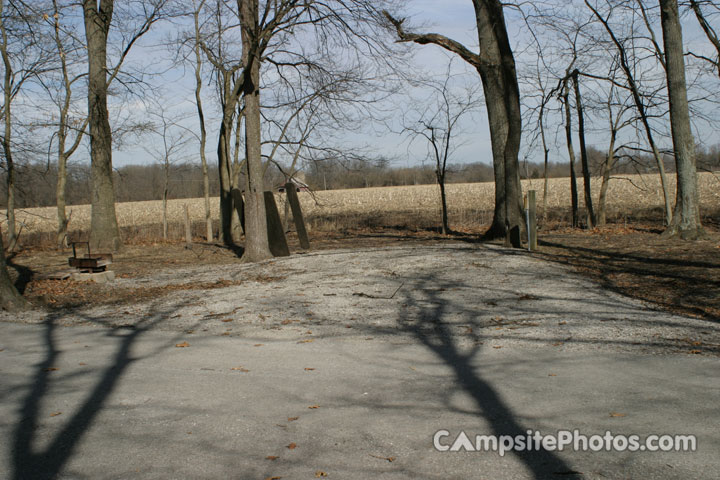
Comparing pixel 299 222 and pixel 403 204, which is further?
pixel 403 204

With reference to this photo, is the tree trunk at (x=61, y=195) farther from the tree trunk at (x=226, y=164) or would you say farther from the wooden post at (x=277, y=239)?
the wooden post at (x=277, y=239)

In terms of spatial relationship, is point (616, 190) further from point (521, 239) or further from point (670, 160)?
point (521, 239)

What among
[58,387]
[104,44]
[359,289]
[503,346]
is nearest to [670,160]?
[359,289]

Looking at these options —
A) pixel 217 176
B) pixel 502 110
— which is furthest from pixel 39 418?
pixel 217 176

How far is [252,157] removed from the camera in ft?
47.2

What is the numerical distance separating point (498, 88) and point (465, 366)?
12.8 m

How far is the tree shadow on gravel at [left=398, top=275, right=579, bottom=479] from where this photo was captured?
3201 mm

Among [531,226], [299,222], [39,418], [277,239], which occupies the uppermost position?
[299,222]

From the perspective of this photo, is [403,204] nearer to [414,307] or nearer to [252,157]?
[252,157]

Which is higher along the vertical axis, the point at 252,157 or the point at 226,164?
the point at 226,164

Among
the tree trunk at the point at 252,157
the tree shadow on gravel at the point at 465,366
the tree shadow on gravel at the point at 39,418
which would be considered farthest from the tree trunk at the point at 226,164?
the tree shadow on gravel at the point at 39,418

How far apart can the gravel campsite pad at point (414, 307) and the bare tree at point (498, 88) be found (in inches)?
124

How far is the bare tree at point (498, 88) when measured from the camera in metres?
15.3

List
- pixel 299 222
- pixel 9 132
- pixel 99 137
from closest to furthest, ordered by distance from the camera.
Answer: pixel 299 222 → pixel 99 137 → pixel 9 132
